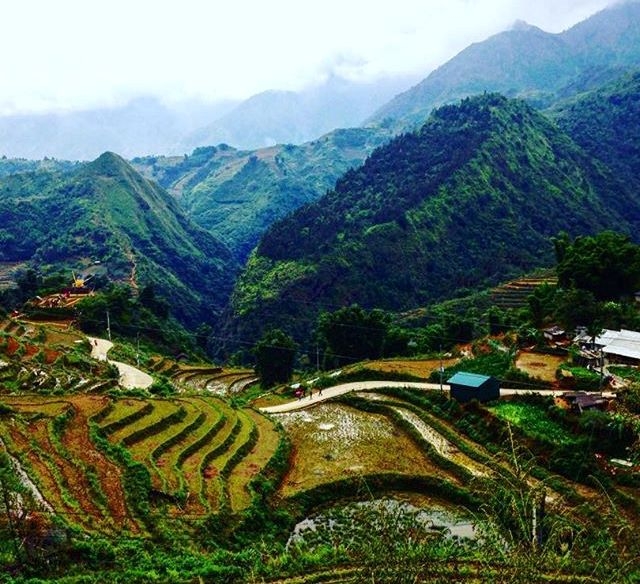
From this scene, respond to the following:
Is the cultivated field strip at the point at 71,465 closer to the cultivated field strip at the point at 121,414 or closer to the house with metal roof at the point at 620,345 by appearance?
the cultivated field strip at the point at 121,414

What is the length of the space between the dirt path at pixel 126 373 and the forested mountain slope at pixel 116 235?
5000 cm

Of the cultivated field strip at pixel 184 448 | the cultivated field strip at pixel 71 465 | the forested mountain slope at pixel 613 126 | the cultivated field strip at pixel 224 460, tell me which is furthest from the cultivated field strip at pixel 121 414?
the forested mountain slope at pixel 613 126

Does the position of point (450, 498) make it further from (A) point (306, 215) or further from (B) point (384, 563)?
(A) point (306, 215)

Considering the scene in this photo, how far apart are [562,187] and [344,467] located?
10508cm

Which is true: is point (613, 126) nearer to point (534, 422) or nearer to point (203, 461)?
point (534, 422)

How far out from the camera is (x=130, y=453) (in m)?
25.5

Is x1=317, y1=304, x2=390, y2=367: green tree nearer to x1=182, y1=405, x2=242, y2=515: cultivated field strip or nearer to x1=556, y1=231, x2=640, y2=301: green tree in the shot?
x1=556, y1=231, x2=640, y2=301: green tree

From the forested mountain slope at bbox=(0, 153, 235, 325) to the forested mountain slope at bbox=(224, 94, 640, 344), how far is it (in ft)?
80.2

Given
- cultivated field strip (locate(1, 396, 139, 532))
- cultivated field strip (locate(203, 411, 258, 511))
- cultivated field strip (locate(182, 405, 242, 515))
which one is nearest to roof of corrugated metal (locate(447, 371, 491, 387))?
cultivated field strip (locate(203, 411, 258, 511))

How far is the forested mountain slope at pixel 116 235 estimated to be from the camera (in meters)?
122

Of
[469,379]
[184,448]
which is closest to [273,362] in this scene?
[469,379]

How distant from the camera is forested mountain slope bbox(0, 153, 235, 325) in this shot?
399ft

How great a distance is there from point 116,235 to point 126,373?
9150cm

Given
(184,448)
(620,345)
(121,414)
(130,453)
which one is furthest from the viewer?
(620,345)
